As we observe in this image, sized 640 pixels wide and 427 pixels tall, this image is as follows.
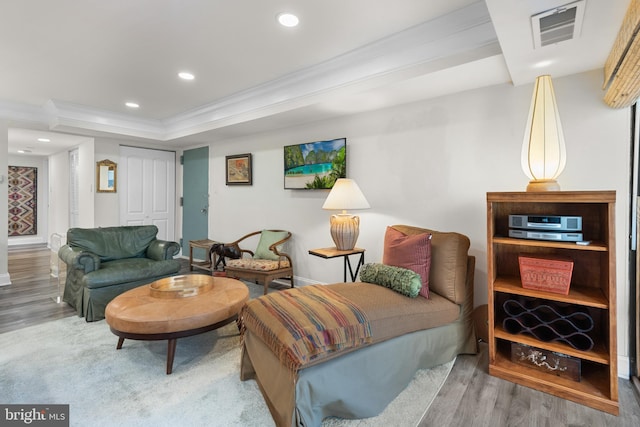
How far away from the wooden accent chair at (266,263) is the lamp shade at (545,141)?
8.70ft

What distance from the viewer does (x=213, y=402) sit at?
1.88 metres

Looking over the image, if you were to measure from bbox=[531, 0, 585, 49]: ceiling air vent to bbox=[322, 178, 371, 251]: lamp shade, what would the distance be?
1770mm

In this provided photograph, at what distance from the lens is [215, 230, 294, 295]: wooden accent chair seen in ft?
12.2

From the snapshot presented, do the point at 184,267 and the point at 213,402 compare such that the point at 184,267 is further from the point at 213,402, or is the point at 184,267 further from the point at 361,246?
the point at 213,402

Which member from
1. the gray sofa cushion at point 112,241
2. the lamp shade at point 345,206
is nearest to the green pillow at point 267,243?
the lamp shade at point 345,206

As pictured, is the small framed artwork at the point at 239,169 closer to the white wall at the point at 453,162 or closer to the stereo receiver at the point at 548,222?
the white wall at the point at 453,162

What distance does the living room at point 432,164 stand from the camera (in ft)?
7.34

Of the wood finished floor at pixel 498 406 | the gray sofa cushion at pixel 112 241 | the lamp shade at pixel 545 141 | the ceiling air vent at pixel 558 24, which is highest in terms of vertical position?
the ceiling air vent at pixel 558 24

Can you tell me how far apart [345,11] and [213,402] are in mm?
2604

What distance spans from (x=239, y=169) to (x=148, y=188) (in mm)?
2135

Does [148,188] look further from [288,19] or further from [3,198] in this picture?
[288,19]

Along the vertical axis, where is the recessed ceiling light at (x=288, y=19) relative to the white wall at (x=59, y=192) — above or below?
above

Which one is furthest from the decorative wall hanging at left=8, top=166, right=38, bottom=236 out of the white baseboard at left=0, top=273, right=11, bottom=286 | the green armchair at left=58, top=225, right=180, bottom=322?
the green armchair at left=58, top=225, right=180, bottom=322

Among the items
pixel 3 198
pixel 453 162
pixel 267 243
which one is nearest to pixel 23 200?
pixel 3 198
